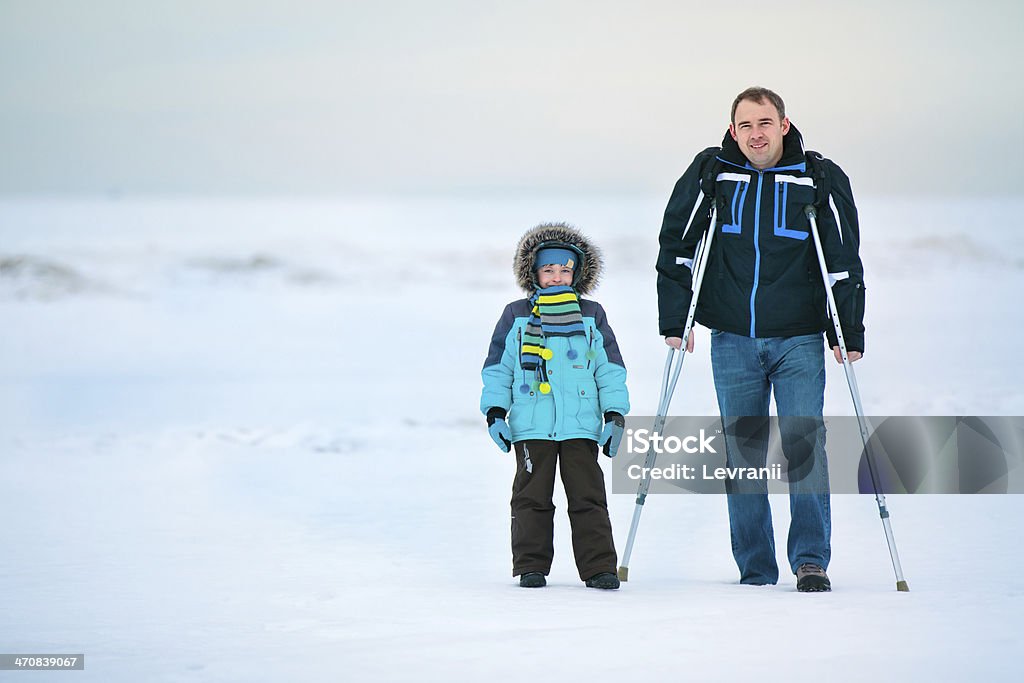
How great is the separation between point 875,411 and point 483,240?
282 inches

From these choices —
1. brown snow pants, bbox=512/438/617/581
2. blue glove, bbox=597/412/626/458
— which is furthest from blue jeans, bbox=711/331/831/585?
brown snow pants, bbox=512/438/617/581

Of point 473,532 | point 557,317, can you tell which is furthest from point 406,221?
point 557,317

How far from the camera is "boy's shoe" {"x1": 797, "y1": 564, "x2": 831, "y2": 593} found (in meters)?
3.79

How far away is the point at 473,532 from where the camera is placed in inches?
203

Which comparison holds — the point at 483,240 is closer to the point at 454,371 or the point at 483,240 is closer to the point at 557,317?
the point at 454,371

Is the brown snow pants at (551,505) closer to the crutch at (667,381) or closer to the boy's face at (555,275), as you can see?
the crutch at (667,381)

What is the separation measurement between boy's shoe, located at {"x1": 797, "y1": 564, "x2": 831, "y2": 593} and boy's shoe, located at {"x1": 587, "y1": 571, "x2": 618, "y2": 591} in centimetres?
52

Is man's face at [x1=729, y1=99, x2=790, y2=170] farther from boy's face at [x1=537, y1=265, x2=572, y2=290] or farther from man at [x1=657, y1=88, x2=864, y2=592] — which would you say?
boy's face at [x1=537, y1=265, x2=572, y2=290]

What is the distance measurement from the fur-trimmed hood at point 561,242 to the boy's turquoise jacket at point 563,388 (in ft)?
0.48

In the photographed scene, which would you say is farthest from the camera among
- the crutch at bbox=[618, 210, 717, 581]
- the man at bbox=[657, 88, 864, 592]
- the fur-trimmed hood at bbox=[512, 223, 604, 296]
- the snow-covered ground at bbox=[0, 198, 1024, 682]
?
the fur-trimmed hood at bbox=[512, 223, 604, 296]

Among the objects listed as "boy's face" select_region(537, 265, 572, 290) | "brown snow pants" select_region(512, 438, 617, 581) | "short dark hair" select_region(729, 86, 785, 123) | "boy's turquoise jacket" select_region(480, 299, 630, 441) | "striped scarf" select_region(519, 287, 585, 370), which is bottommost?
"brown snow pants" select_region(512, 438, 617, 581)

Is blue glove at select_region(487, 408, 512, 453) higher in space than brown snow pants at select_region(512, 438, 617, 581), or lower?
higher

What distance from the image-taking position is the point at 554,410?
159 inches

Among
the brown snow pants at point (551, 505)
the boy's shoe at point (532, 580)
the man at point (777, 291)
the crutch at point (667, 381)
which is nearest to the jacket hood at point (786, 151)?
the man at point (777, 291)
